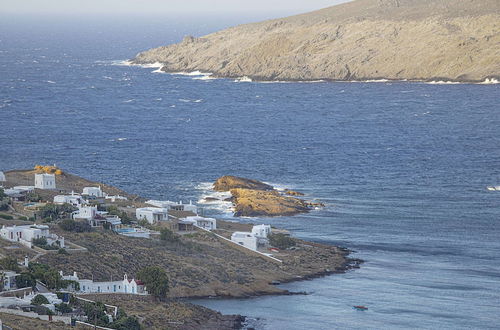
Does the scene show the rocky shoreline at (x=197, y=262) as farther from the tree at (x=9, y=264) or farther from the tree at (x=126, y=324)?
the tree at (x=9, y=264)

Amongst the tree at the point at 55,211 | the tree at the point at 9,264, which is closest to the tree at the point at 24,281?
the tree at the point at 9,264

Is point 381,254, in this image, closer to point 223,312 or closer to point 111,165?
point 223,312

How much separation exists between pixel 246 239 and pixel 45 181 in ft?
64.3

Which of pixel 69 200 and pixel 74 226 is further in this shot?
pixel 69 200

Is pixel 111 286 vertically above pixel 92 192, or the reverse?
pixel 92 192

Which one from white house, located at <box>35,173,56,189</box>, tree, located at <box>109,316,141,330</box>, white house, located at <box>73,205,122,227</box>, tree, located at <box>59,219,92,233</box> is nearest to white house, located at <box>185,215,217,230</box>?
white house, located at <box>73,205,122,227</box>

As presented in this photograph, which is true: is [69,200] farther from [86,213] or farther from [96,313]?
[96,313]

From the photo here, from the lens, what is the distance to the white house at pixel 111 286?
67.8 metres

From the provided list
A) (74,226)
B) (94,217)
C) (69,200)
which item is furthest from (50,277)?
(69,200)

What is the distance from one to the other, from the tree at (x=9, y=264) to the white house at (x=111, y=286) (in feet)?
8.84

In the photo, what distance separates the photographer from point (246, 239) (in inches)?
3342

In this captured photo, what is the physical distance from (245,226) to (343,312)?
23935 millimetres

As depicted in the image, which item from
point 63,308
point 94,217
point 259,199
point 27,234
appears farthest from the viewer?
point 259,199

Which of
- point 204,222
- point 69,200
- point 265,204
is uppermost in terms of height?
point 69,200
